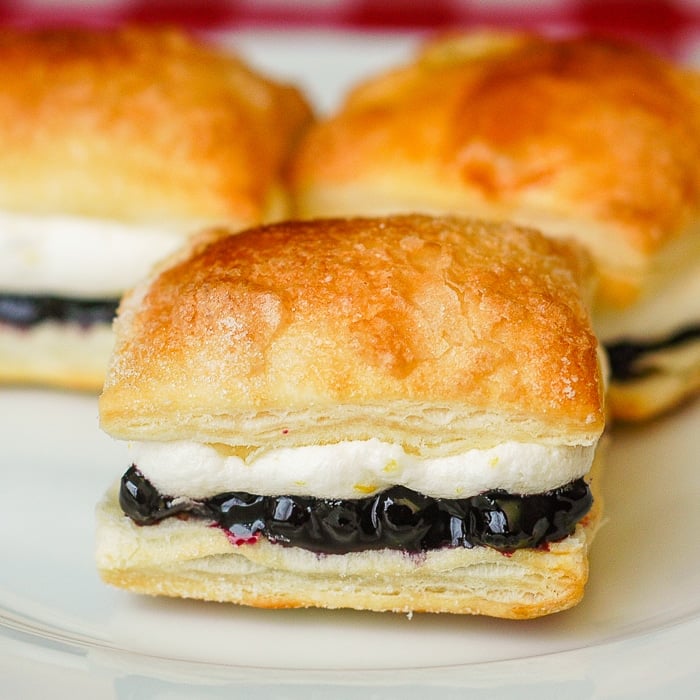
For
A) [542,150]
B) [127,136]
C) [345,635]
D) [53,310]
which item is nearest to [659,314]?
[542,150]

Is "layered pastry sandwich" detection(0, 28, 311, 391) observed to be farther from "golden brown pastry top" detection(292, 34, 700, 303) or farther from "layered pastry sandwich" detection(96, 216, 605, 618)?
"layered pastry sandwich" detection(96, 216, 605, 618)

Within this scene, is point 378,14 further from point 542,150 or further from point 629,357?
point 629,357

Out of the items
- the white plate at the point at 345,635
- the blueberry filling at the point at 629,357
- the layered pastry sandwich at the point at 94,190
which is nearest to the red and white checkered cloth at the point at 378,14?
the layered pastry sandwich at the point at 94,190

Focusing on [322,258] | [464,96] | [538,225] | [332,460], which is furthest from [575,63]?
[332,460]

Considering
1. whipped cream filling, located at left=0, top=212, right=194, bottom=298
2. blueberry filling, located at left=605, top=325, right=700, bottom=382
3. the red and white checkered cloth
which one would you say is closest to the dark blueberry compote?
blueberry filling, located at left=605, top=325, right=700, bottom=382

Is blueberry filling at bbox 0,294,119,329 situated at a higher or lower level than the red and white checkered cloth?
lower

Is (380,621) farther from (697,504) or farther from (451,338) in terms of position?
(697,504)
